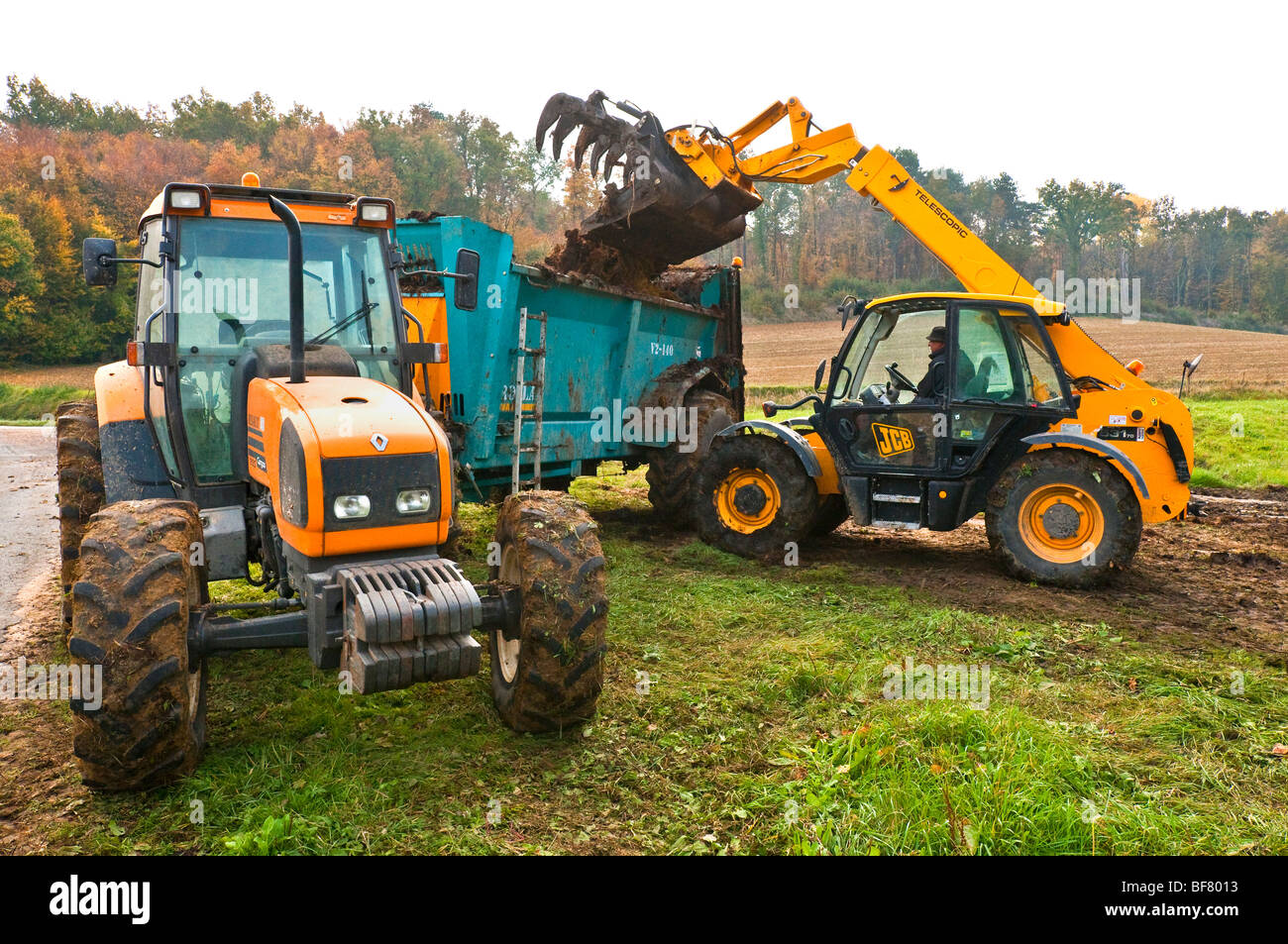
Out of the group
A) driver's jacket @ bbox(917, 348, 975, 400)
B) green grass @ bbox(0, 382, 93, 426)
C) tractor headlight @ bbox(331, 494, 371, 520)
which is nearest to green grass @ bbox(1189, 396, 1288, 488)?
driver's jacket @ bbox(917, 348, 975, 400)

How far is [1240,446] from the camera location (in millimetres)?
12258

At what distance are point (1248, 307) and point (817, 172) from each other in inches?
2977

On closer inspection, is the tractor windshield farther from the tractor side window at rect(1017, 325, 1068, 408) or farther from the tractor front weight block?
the tractor side window at rect(1017, 325, 1068, 408)

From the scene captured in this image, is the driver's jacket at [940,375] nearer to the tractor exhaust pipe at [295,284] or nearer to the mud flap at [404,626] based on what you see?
the mud flap at [404,626]

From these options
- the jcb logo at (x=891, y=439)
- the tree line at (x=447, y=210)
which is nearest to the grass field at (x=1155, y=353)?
the tree line at (x=447, y=210)

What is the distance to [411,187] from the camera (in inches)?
1928

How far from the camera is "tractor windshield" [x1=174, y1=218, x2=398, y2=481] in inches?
167

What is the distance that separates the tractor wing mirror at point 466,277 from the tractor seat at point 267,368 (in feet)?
2.66

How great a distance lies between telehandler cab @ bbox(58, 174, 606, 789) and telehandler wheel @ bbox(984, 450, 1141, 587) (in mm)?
3905

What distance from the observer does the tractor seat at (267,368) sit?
4.03m

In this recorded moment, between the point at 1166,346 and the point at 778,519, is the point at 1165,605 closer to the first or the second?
the point at 778,519

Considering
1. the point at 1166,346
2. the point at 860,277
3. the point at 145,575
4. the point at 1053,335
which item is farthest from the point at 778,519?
the point at 860,277

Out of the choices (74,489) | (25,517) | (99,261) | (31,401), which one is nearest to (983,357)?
(99,261)

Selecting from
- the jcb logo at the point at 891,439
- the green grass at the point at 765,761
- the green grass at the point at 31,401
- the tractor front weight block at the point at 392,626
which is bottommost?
the green grass at the point at 765,761
